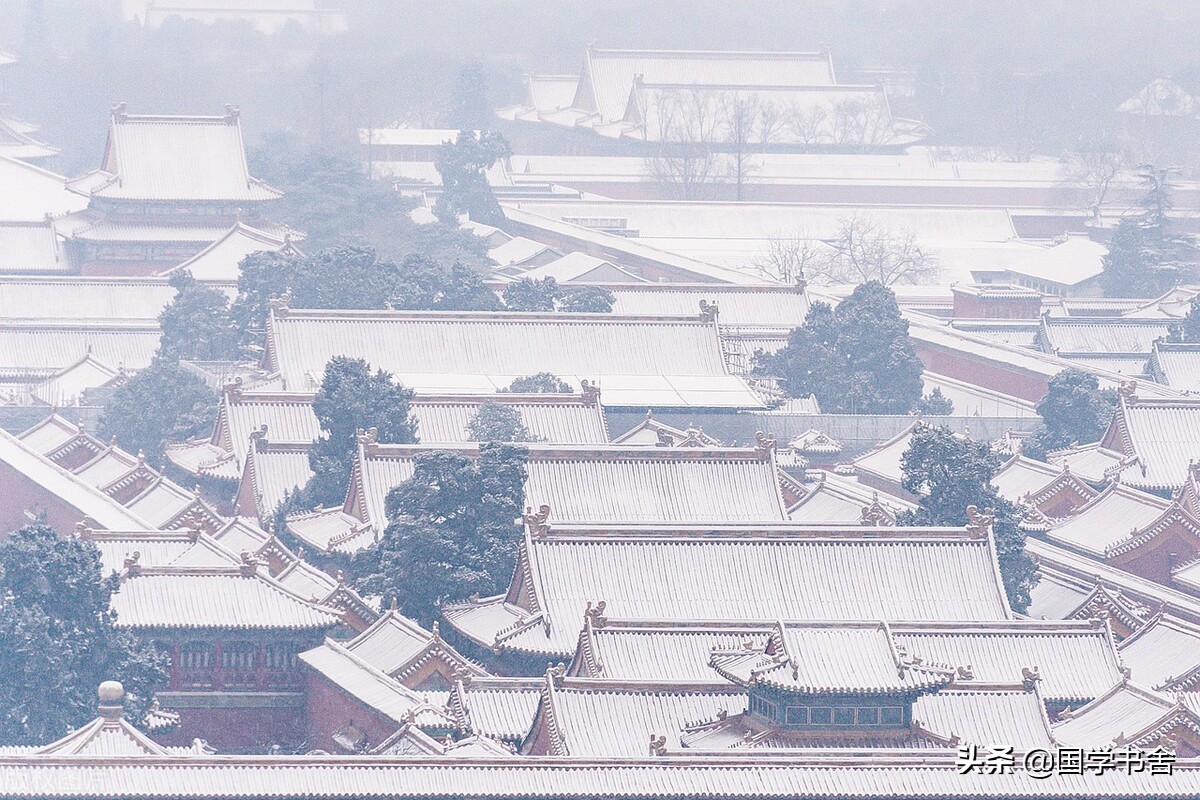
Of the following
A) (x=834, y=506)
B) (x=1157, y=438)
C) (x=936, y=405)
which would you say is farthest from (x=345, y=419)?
(x=936, y=405)

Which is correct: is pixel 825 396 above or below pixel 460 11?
below

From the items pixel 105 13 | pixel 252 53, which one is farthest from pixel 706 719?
pixel 105 13

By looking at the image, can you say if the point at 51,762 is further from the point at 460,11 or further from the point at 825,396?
the point at 460,11

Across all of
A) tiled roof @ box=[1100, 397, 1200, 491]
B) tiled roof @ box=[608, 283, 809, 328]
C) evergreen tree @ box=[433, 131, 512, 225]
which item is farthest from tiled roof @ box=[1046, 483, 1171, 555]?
evergreen tree @ box=[433, 131, 512, 225]

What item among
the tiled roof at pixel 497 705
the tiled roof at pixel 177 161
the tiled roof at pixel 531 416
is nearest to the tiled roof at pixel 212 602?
the tiled roof at pixel 497 705

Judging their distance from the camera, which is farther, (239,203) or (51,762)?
(239,203)

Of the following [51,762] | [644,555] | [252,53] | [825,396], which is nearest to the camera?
[51,762]

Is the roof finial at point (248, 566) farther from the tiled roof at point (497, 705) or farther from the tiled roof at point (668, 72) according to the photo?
the tiled roof at point (668, 72)
